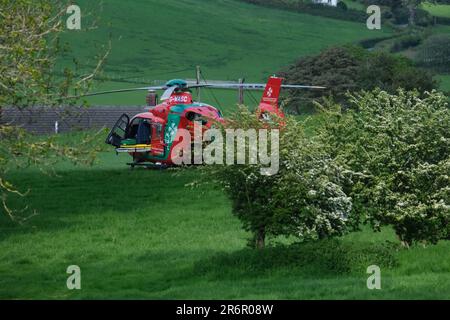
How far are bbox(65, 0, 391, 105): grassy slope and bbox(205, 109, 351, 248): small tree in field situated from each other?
84.9 metres

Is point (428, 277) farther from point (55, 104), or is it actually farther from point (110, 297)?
point (55, 104)

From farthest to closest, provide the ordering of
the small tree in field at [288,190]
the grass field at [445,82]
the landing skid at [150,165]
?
the grass field at [445,82]
the landing skid at [150,165]
the small tree in field at [288,190]

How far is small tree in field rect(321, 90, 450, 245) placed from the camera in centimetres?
2386

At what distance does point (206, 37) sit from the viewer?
5349 inches

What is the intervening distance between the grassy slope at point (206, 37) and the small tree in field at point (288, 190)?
84.9m

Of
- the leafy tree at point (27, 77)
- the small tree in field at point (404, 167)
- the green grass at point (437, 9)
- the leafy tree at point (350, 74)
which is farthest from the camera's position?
the green grass at point (437, 9)

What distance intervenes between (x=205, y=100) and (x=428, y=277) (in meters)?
84.7

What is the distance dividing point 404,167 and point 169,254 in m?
6.28

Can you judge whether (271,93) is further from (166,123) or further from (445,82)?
(445,82)

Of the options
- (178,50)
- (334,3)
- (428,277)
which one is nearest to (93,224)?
(428,277)

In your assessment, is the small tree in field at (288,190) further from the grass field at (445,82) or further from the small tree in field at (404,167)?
the grass field at (445,82)

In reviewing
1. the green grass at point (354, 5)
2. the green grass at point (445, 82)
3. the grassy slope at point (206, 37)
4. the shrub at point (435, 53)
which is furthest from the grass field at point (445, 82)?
the green grass at point (354, 5)

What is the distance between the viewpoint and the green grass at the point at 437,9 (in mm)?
149500

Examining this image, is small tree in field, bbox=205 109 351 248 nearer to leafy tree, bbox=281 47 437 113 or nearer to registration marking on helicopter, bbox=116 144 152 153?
registration marking on helicopter, bbox=116 144 152 153
